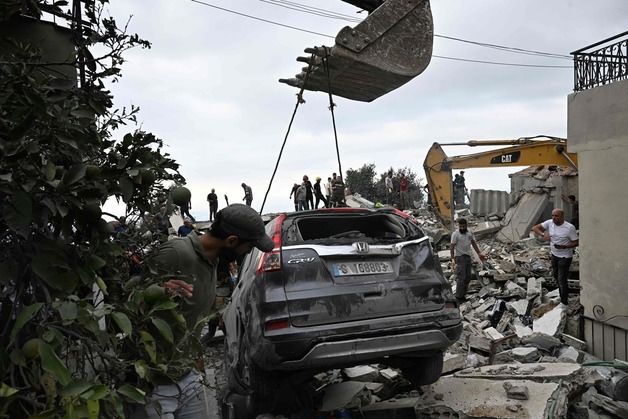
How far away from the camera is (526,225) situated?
15898 millimetres

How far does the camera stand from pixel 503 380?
441cm

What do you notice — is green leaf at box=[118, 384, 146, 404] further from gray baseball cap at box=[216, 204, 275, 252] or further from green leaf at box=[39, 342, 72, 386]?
gray baseball cap at box=[216, 204, 275, 252]

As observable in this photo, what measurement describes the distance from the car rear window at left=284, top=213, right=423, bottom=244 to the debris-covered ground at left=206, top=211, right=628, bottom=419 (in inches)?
54.4

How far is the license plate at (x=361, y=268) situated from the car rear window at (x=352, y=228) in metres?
0.23

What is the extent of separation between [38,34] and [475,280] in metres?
11.7

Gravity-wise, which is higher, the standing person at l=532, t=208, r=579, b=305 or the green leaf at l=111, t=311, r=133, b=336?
the green leaf at l=111, t=311, r=133, b=336

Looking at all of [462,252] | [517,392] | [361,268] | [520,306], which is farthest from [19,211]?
[462,252]

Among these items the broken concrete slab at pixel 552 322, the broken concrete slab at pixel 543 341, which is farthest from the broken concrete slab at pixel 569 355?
the broken concrete slab at pixel 552 322

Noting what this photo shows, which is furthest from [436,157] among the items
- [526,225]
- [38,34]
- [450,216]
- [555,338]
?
[38,34]

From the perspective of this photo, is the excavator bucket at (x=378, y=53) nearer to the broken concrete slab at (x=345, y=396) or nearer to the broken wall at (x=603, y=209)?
the broken concrete slab at (x=345, y=396)

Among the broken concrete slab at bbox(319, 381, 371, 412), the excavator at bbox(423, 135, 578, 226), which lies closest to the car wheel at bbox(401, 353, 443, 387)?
the broken concrete slab at bbox(319, 381, 371, 412)

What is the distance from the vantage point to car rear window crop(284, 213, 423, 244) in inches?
167

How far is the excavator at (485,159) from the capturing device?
11.9m

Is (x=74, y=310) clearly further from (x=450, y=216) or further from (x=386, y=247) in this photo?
(x=450, y=216)
